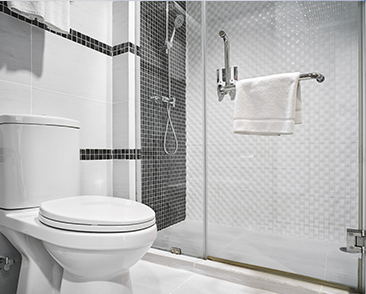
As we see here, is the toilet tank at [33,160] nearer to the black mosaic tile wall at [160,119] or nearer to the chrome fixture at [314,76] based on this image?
the black mosaic tile wall at [160,119]

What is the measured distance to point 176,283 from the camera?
1347 mm

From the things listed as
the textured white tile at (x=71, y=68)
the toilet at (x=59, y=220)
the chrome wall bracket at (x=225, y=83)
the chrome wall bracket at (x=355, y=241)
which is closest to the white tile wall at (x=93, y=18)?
the textured white tile at (x=71, y=68)

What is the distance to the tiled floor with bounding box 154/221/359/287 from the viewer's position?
1225 mm

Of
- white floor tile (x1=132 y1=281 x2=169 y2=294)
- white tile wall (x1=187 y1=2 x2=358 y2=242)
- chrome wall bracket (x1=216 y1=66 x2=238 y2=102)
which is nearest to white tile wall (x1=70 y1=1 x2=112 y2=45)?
white tile wall (x1=187 y1=2 x2=358 y2=242)

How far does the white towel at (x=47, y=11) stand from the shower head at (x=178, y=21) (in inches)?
25.1

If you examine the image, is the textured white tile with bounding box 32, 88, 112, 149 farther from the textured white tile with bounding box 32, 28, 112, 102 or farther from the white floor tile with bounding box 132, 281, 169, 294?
the white floor tile with bounding box 132, 281, 169, 294

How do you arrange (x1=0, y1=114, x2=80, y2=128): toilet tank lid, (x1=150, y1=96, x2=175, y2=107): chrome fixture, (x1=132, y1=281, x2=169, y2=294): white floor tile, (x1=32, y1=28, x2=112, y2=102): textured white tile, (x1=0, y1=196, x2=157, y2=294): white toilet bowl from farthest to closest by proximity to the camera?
1. (x1=150, y1=96, x2=175, y2=107): chrome fixture
2. (x1=32, y1=28, x2=112, y2=102): textured white tile
3. (x1=132, y1=281, x2=169, y2=294): white floor tile
4. (x1=0, y1=114, x2=80, y2=128): toilet tank lid
5. (x1=0, y1=196, x2=157, y2=294): white toilet bowl

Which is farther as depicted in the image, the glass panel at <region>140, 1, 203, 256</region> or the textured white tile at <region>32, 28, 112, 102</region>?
the glass panel at <region>140, 1, 203, 256</region>

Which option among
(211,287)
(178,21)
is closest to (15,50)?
(178,21)

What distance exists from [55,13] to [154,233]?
1170mm

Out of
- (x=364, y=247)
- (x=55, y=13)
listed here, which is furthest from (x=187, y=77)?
(x=364, y=247)

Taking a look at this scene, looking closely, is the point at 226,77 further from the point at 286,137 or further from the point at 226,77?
the point at 286,137

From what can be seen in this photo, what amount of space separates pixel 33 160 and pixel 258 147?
1093 mm

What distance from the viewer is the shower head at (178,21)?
1.69 m
